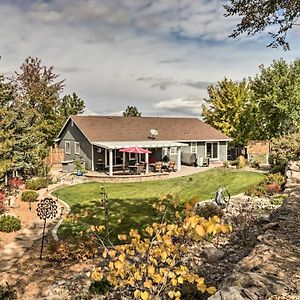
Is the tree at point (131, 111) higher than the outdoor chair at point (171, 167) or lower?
higher

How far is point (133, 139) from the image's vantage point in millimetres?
29844

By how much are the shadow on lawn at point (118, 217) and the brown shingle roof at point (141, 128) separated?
12.2 metres

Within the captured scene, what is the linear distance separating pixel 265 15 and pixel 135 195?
467 inches

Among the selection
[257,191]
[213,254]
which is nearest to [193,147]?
[257,191]

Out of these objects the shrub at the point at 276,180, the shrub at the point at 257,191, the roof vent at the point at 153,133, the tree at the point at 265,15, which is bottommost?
the shrub at the point at 257,191

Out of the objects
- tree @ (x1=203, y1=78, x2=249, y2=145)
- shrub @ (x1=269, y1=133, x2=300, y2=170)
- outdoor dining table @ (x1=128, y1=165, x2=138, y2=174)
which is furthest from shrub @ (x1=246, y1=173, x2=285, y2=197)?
tree @ (x1=203, y1=78, x2=249, y2=145)

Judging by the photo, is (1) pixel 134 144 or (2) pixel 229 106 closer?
(1) pixel 134 144

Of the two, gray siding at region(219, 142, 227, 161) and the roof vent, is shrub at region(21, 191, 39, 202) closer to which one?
the roof vent

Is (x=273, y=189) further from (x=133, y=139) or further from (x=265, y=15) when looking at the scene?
(x=133, y=139)

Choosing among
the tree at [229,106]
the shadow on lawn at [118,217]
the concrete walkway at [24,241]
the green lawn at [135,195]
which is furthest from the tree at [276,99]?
the concrete walkway at [24,241]

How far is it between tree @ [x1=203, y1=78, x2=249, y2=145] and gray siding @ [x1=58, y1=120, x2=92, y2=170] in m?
16.8

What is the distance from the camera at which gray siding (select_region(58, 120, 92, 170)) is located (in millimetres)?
28422

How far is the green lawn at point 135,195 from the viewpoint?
12797 millimetres

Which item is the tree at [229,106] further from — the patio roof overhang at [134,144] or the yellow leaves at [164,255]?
the yellow leaves at [164,255]
